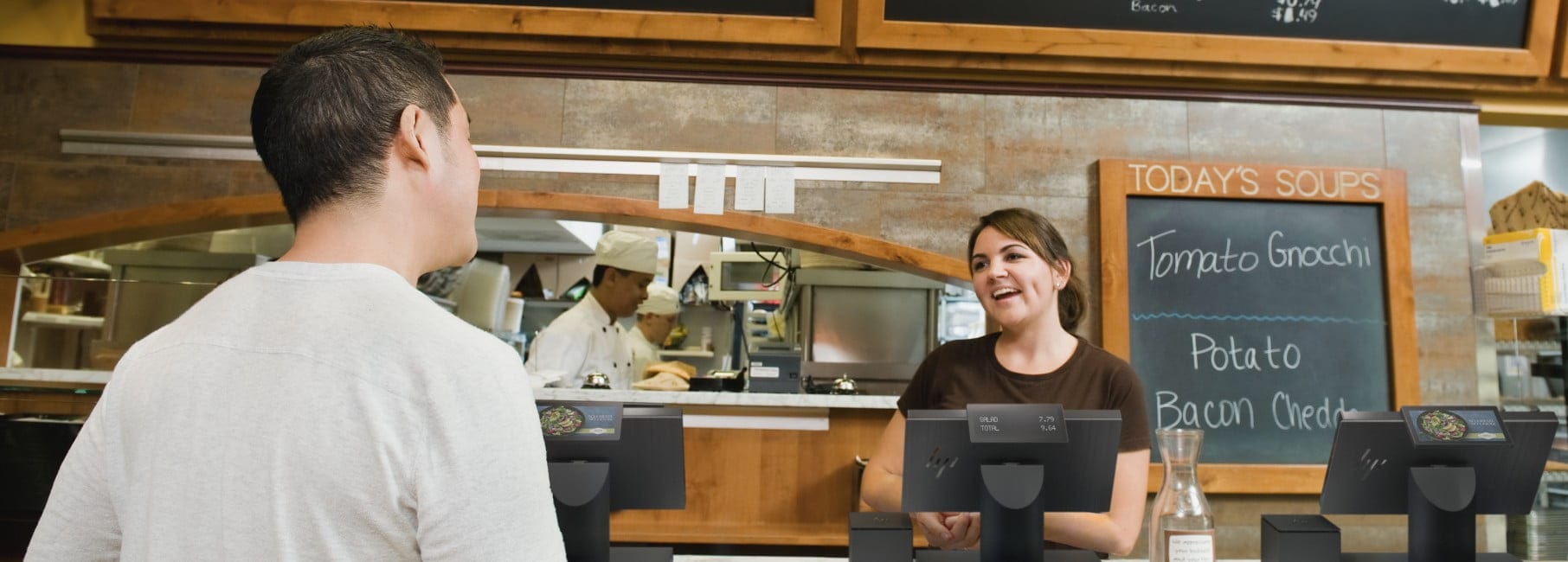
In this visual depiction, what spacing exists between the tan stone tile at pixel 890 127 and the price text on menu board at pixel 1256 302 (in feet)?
1.67

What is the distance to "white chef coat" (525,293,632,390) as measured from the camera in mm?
3789

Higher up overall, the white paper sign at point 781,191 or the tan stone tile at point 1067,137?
the tan stone tile at point 1067,137

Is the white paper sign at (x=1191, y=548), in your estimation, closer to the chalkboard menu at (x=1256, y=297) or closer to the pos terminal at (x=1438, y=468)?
the pos terminal at (x=1438, y=468)

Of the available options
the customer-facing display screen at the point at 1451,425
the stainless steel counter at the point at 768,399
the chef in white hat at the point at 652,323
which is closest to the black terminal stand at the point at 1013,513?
the customer-facing display screen at the point at 1451,425

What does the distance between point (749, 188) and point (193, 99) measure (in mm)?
1785

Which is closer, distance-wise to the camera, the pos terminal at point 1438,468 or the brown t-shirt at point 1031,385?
the pos terminal at point 1438,468

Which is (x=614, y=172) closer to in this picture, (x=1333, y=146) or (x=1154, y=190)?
(x=1154, y=190)

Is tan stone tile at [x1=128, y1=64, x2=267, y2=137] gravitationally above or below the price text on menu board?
above

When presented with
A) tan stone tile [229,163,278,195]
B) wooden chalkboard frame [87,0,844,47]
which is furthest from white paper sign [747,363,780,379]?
tan stone tile [229,163,278,195]

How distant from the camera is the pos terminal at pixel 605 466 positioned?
1167 mm

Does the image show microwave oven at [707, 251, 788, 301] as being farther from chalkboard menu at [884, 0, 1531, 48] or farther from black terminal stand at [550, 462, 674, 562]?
black terminal stand at [550, 462, 674, 562]

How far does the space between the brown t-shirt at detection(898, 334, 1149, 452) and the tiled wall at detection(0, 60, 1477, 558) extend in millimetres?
993

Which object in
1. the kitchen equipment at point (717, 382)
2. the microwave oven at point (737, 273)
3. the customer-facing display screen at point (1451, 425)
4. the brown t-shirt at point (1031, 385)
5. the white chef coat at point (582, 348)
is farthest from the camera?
the microwave oven at point (737, 273)

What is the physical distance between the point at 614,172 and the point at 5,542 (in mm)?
1978
